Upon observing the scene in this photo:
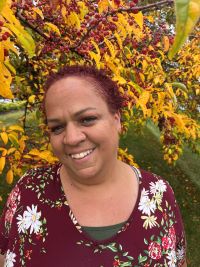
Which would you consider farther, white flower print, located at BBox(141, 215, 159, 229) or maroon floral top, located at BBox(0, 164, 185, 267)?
white flower print, located at BBox(141, 215, 159, 229)

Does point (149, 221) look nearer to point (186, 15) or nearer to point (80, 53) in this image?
point (80, 53)

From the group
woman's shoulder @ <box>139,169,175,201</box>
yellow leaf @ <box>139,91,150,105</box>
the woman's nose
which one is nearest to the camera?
the woman's nose

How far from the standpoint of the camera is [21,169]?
244 cm

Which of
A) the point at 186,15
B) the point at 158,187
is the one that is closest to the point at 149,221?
the point at 158,187

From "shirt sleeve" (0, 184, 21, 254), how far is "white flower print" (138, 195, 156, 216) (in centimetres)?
56

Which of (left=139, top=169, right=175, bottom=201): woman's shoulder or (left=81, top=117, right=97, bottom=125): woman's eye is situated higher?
(left=81, top=117, right=97, bottom=125): woman's eye

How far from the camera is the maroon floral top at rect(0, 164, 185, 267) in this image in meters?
1.55

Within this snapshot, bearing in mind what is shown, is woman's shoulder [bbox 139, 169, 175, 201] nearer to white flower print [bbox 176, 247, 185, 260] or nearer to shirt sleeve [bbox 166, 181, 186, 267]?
shirt sleeve [bbox 166, 181, 186, 267]

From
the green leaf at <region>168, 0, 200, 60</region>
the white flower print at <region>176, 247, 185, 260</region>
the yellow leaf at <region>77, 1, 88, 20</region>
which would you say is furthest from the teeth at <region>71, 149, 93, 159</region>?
the yellow leaf at <region>77, 1, 88, 20</region>

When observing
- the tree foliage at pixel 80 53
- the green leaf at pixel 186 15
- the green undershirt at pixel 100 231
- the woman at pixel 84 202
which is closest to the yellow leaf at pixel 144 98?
the tree foliage at pixel 80 53

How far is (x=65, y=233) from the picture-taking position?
1.58 m

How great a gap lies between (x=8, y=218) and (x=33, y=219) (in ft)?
0.52

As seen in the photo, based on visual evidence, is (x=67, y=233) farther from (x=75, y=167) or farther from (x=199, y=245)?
(x=199, y=245)

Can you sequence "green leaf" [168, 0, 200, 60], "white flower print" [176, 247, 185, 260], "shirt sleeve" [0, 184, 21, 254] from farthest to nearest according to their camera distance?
"white flower print" [176, 247, 185, 260] → "shirt sleeve" [0, 184, 21, 254] → "green leaf" [168, 0, 200, 60]
